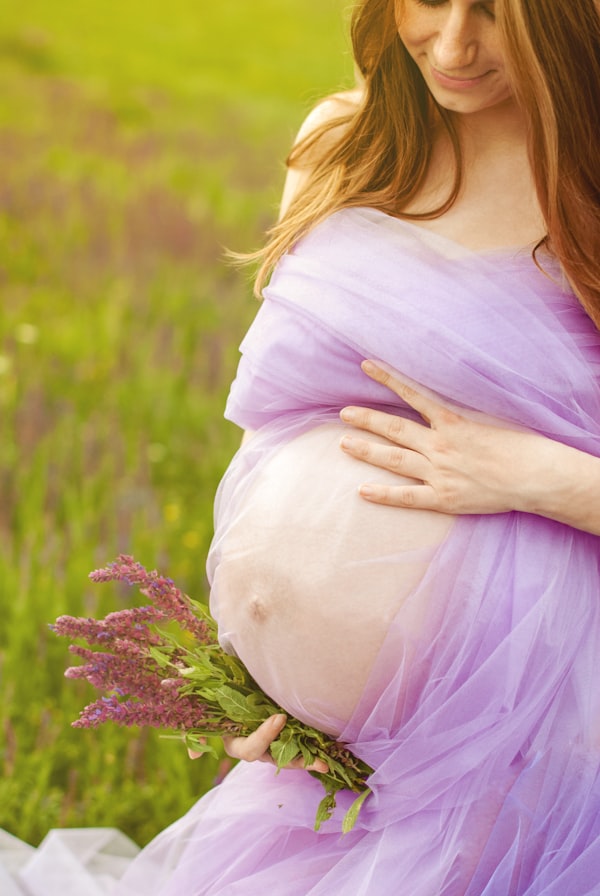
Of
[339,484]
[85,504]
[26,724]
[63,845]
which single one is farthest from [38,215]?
[339,484]

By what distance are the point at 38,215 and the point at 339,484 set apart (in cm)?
507

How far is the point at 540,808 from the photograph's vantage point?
1574 millimetres

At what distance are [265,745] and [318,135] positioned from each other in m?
1.13

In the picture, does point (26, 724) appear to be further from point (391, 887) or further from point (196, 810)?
point (391, 887)

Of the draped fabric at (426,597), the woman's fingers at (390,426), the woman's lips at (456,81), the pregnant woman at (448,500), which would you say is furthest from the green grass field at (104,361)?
→ the woman's fingers at (390,426)

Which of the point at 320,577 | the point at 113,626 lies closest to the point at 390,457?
the point at 320,577

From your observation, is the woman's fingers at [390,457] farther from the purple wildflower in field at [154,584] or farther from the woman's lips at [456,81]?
the woman's lips at [456,81]

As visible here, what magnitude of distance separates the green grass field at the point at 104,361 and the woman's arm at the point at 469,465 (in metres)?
0.80

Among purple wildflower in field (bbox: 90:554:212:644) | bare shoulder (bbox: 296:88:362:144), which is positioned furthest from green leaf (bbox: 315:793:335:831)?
bare shoulder (bbox: 296:88:362:144)

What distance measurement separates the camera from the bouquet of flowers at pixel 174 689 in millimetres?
1684

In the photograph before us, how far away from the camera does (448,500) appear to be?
64.0 inches

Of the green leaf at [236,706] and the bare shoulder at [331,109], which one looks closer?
the green leaf at [236,706]

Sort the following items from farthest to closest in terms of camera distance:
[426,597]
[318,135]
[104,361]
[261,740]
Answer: [104,361] → [318,135] → [261,740] → [426,597]

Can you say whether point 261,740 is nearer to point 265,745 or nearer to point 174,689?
point 265,745
